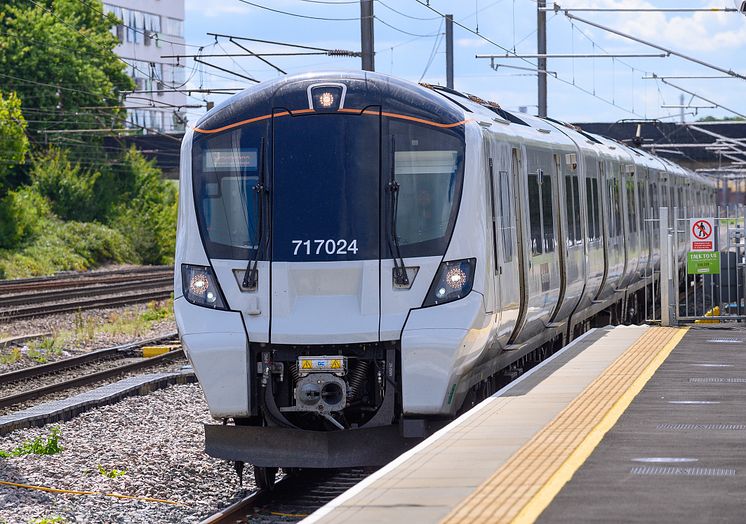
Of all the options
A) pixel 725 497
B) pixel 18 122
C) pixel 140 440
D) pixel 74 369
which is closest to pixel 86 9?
pixel 18 122

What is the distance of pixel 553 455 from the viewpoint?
26.5ft

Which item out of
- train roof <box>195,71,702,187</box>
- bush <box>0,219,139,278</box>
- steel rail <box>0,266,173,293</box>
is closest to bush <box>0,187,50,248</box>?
bush <box>0,219,139,278</box>

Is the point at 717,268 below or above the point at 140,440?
above

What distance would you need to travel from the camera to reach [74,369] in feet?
63.1

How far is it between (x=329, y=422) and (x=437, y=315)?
1138mm

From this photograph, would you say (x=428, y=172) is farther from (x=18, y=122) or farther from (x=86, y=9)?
(x=86, y=9)

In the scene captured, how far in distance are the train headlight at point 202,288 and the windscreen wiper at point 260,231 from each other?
226 mm

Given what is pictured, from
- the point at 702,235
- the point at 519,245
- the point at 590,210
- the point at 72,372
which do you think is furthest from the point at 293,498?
the point at 702,235

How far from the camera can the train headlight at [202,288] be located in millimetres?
10102

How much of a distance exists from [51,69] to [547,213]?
48.1m

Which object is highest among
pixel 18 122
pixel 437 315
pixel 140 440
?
A: pixel 18 122

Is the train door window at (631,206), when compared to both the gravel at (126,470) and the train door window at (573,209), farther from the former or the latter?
the gravel at (126,470)

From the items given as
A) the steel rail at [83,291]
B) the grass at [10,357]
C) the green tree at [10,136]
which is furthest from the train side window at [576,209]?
the green tree at [10,136]

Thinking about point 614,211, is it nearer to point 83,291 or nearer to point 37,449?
point 37,449
